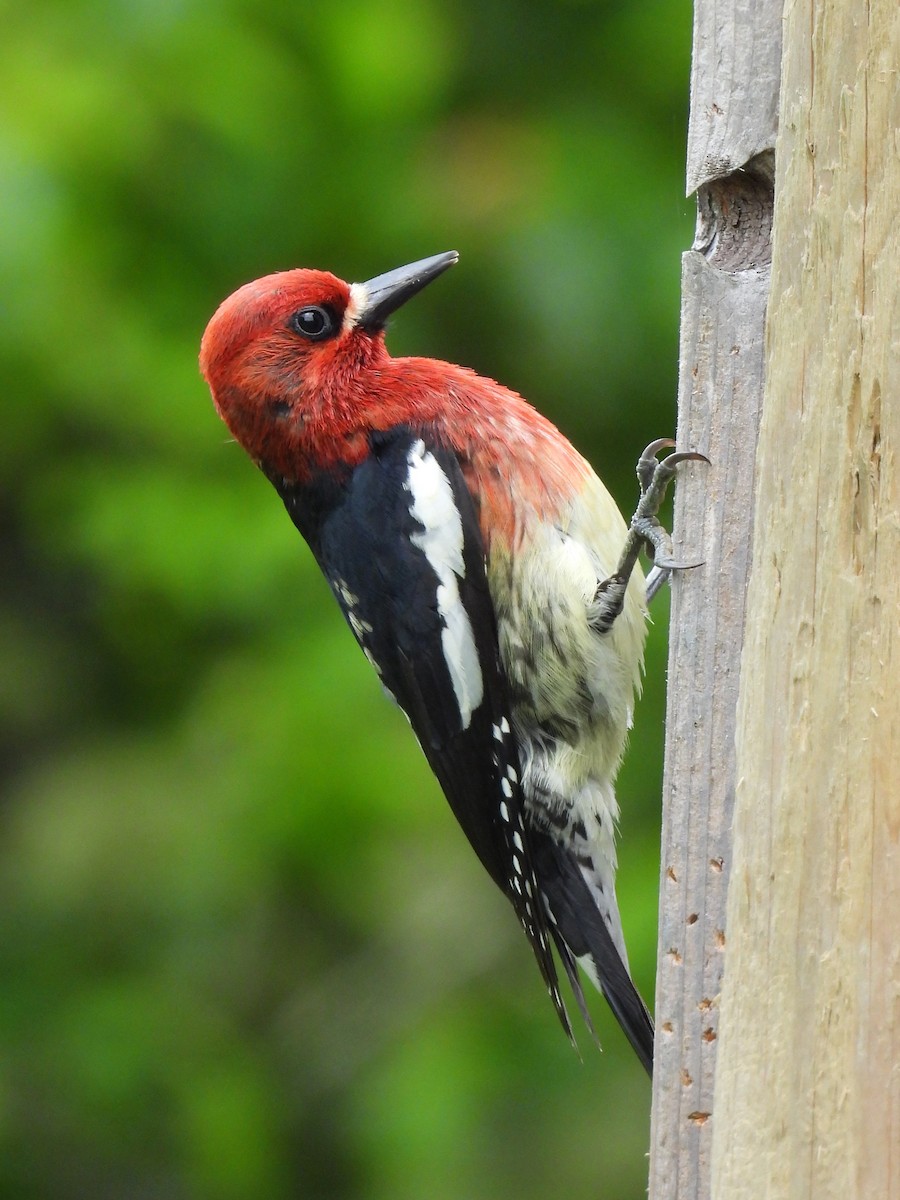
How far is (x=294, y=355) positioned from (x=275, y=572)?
48.4 inches

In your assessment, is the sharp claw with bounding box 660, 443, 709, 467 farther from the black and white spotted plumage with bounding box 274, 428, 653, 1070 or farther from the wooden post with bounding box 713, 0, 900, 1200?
the black and white spotted plumage with bounding box 274, 428, 653, 1070

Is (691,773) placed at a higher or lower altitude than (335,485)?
lower

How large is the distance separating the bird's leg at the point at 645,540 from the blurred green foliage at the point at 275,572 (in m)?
1.35

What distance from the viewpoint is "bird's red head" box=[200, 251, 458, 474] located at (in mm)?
3145

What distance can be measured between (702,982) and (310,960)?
319 centimetres

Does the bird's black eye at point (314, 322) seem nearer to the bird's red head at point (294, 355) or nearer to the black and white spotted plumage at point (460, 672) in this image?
the bird's red head at point (294, 355)

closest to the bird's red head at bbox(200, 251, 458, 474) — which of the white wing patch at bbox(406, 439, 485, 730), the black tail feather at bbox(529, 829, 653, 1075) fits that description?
the white wing patch at bbox(406, 439, 485, 730)

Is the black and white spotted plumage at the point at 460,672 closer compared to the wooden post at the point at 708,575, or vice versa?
the wooden post at the point at 708,575

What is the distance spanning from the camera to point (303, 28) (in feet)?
14.5

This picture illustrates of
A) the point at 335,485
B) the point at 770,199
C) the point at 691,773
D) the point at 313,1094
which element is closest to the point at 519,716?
the point at 335,485

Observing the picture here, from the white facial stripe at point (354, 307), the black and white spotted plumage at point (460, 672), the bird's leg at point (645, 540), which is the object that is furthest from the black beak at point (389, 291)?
the bird's leg at point (645, 540)

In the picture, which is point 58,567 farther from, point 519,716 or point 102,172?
point 519,716

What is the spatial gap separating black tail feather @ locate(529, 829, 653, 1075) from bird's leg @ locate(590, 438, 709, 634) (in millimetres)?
460

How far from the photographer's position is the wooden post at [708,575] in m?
2.08
